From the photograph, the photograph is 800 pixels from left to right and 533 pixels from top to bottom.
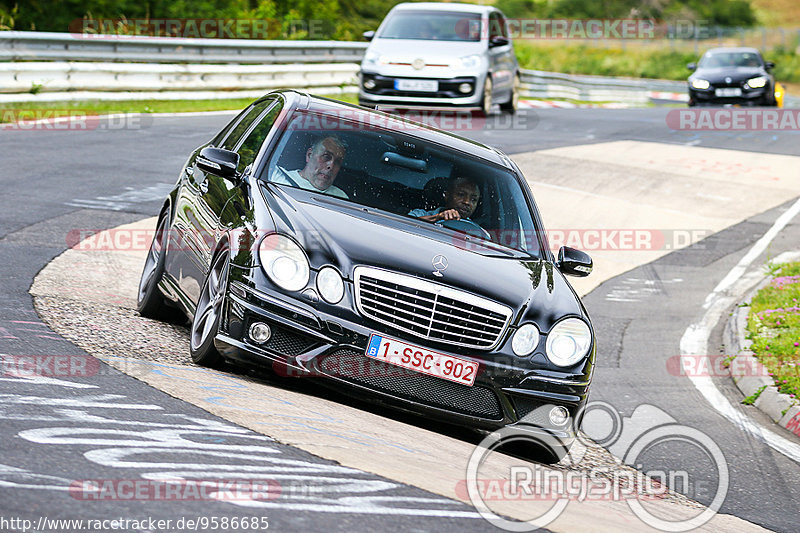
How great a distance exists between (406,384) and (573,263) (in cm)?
177

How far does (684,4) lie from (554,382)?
8095cm

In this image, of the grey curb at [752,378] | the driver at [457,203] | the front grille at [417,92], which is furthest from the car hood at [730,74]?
the driver at [457,203]

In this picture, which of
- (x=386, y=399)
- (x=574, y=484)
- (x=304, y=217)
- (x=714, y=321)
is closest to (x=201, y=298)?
(x=304, y=217)

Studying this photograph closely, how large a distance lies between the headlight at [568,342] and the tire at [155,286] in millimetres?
2698

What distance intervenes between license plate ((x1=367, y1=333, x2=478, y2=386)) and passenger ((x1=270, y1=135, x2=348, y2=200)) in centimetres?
128

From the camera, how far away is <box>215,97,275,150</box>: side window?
24.4 feet

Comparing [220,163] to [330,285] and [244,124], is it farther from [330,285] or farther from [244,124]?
[330,285]

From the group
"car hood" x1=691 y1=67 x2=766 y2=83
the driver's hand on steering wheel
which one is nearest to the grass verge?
the driver's hand on steering wheel

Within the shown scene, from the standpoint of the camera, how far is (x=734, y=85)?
93.7 ft

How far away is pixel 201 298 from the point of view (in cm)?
611

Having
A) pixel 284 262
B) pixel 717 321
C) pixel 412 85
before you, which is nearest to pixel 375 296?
pixel 284 262

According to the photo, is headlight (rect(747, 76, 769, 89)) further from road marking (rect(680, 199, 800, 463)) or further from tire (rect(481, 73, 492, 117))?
road marking (rect(680, 199, 800, 463))

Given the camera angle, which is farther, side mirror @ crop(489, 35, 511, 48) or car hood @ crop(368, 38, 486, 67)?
Result: side mirror @ crop(489, 35, 511, 48)

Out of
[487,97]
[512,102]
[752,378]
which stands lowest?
[752,378]
